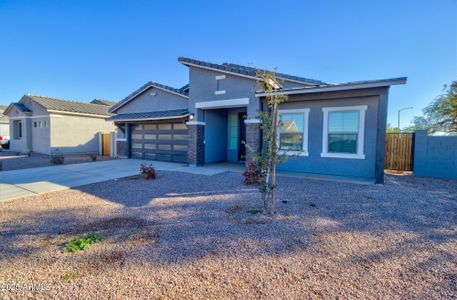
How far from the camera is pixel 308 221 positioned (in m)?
4.42

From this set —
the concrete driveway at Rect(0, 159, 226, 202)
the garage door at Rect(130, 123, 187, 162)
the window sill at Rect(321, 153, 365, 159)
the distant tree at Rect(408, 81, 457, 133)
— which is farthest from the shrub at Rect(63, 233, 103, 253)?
the distant tree at Rect(408, 81, 457, 133)

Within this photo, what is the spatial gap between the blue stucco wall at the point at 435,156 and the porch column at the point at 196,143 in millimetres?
9501

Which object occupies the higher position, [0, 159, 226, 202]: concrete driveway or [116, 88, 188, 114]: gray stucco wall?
[116, 88, 188, 114]: gray stucco wall

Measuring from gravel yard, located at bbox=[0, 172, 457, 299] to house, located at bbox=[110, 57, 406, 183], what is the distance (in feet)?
6.40

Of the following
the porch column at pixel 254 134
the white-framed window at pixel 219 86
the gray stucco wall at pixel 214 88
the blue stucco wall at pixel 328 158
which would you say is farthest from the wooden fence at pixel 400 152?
the white-framed window at pixel 219 86

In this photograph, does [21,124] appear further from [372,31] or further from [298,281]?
[372,31]

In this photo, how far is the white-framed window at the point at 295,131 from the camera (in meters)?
9.21

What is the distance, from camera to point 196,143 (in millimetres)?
11500

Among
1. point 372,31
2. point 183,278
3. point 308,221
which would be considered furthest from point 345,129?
point 183,278

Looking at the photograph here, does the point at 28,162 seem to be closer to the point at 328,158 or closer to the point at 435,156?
the point at 328,158

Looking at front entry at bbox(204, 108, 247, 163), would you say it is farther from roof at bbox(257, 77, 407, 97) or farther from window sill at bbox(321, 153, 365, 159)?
window sill at bbox(321, 153, 365, 159)

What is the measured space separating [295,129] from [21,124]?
922 inches

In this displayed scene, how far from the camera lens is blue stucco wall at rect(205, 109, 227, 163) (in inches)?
475

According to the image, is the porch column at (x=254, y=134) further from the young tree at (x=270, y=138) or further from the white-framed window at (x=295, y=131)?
the young tree at (x=270, y=138)
